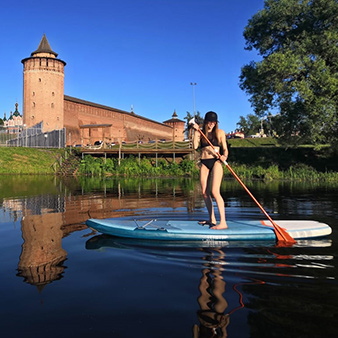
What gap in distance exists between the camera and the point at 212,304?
2.62 m

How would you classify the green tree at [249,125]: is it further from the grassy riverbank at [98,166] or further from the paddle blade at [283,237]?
the paddle blade at [283,237]

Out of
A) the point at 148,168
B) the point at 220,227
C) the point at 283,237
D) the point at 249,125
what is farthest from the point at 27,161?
the point at 249,125

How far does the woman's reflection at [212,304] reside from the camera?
7.30 feet

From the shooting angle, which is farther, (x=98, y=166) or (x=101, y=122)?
(x=101, y=122)

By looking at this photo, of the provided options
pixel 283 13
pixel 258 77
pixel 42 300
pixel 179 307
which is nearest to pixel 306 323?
pixel 179 307

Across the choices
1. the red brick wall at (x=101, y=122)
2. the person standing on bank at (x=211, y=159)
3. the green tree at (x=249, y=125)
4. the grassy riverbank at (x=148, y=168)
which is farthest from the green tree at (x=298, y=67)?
the green tree at (x=249, y=125)

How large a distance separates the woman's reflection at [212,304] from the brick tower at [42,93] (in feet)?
137

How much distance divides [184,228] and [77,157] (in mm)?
27420

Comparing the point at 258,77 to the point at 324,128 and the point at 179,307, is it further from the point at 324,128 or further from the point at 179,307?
the point at 179,307

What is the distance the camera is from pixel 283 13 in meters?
20.4

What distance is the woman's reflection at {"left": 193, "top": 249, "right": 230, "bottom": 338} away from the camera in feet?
7.30

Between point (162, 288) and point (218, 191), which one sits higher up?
point (218, 191)

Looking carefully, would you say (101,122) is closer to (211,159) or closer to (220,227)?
(211,159)

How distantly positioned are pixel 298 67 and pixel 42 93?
34.2 m
